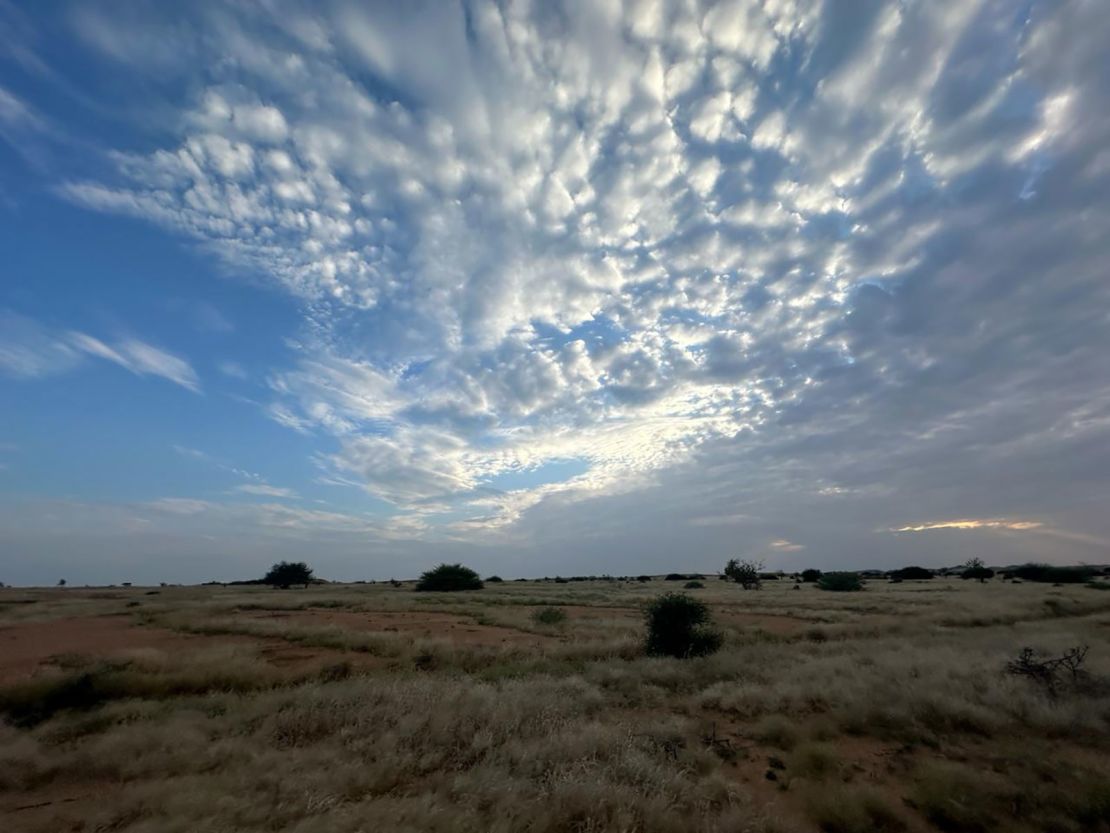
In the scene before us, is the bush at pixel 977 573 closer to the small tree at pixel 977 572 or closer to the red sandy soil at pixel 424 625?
the small tree at pixel 977 572

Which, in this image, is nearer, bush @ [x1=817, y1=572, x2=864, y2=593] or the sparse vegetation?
the sparse vegetation

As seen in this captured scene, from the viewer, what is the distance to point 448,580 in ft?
198

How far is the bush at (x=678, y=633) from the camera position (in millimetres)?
18016

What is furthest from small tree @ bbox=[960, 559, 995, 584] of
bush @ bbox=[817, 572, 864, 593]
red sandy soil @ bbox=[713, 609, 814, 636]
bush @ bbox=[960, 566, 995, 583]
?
red sandy soil @ bbox=[713, 609, 814, 636]

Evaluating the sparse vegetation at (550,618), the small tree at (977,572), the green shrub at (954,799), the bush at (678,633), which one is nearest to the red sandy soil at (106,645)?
the bush at (678,633)

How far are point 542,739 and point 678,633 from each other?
33.9 ft

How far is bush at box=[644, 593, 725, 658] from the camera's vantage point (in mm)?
18016

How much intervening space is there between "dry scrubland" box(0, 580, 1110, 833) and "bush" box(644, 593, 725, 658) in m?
0.66

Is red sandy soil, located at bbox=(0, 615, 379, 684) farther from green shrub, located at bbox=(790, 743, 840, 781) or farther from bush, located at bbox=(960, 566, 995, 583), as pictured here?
bush, located at bbox=(960, 566, 995, 583)

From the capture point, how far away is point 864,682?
12.7 meters

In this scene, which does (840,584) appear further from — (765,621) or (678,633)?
(678,633)

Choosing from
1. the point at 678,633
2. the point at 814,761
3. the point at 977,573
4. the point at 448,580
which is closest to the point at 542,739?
the point at 814,761

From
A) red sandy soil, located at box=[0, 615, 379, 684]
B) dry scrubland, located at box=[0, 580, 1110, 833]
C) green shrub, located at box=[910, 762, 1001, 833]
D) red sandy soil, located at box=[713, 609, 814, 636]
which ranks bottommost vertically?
green shrub, located at box=[910, 762, 1001, 833]

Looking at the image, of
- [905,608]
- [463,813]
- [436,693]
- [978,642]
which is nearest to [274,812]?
[463,813]
